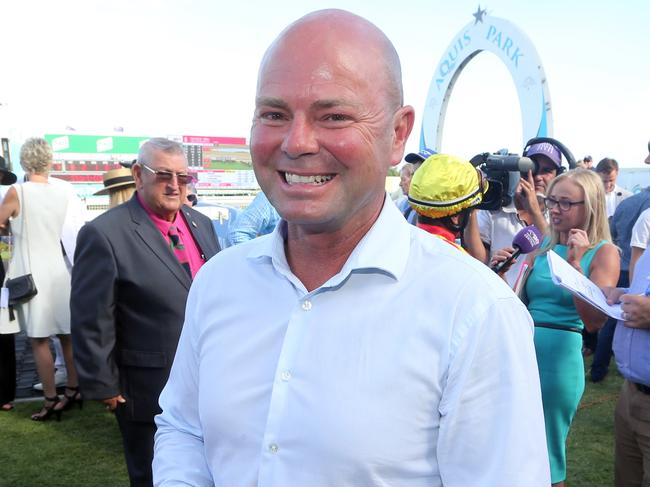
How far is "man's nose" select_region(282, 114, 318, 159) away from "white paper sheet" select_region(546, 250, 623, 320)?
5.25 feet

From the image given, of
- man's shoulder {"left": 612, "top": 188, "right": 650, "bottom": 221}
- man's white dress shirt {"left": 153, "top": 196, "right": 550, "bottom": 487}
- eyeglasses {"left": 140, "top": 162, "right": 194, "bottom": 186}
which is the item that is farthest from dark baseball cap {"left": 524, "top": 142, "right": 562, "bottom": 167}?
man's white dress shirt {"left": 153, "top": 196, "right": 550, "bottom": 487}

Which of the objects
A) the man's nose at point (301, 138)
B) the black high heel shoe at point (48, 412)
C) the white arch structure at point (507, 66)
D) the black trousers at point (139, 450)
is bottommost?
the black high heel shoe at point (48, 412)

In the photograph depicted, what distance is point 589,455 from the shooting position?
4.02 meters

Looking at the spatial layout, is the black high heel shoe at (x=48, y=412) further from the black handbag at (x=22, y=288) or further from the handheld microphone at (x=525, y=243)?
the handheld microphone at (x=525, y=243)

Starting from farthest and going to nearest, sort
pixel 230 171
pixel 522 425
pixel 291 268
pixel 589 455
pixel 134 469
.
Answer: pixel 230 171 → pixel 589 455 → pixel 134 469 → pixel 291 268 → pixel 522 425

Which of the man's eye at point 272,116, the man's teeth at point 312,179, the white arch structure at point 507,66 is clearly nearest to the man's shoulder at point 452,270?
the man's teeth at point 312,179

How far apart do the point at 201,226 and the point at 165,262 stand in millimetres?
608

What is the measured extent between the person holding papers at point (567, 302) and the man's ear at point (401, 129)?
1.84 m

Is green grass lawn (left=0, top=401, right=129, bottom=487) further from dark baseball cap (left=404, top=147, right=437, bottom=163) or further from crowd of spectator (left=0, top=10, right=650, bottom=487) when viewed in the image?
dark baseball cap (left=404, top=147, right=437, bottom=163)

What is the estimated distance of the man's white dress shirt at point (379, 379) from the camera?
38.9 inches

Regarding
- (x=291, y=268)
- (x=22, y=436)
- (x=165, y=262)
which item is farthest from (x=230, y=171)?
(x=291, y=268)

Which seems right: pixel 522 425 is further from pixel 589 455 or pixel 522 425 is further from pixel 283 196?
pixel 589 455

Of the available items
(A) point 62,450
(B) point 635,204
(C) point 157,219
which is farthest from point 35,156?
(B) point 635,204

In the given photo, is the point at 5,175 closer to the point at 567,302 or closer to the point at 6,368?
the point at 6,368
